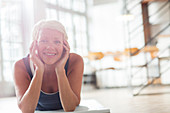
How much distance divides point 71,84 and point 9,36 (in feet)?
14.3

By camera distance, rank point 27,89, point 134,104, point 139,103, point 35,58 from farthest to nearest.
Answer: point 139,103
point 134,104
point 27,89
point 35,58

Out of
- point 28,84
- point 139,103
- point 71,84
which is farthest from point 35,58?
point 139,103

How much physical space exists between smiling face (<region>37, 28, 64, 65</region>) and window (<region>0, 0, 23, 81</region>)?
4180mm

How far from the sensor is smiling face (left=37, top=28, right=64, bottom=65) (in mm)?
1617

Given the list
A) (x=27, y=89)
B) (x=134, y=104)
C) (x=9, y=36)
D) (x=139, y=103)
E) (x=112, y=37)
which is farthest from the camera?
(x=112, y=37)

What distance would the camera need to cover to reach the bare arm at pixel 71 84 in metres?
1.62

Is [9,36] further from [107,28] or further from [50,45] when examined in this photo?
[50,45]

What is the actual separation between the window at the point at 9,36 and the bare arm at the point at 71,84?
4.10m

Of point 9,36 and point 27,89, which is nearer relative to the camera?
point 27,89

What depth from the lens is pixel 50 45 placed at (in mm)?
1629

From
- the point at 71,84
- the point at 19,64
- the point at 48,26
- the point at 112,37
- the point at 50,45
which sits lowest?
the point at 71,84

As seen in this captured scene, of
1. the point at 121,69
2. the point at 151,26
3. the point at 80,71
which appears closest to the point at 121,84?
the point at 121,69

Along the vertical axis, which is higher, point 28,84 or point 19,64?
point 19,64

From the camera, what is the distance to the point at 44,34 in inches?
65.6
